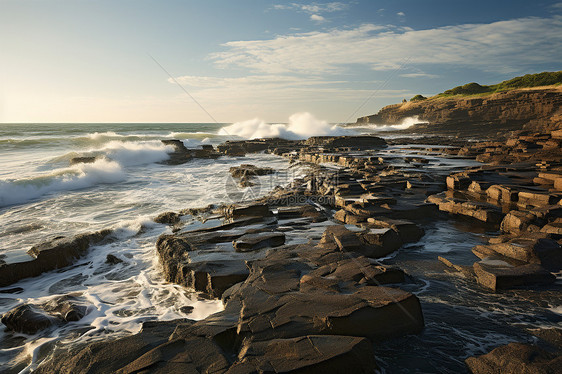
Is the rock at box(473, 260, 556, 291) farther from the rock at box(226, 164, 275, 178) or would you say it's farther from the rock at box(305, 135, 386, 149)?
the rock at box(305, 135, 386, 149)

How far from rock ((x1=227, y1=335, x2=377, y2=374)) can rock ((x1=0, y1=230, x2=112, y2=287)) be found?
18.2 feet

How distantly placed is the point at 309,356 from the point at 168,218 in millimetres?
7694

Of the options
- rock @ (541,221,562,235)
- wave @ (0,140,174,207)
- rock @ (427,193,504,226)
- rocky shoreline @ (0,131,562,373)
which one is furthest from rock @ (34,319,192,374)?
wave @ (0,140,174,207)

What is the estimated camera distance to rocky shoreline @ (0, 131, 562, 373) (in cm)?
295

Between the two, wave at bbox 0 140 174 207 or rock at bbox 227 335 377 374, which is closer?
rock at bbox 227 335 377 374

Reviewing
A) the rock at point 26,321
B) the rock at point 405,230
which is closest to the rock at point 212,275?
the rock at point 26,321

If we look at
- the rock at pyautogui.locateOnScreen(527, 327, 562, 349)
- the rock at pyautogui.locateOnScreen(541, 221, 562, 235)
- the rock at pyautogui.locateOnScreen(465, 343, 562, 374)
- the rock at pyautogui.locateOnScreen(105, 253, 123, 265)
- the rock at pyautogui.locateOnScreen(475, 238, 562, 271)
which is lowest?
the rock at pyautogui.locateOnScreen(105, 253, 123, 265)

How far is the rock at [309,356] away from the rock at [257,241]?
10.2ft

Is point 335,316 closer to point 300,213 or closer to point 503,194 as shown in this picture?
point 300,213

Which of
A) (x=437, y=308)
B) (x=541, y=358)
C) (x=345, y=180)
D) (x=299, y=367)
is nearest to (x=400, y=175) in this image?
(x=345, y=180)

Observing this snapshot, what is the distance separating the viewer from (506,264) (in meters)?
5.02

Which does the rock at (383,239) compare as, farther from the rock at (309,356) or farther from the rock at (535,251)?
the rock at (309,356)

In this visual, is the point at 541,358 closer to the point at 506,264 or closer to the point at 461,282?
the point at 461,282

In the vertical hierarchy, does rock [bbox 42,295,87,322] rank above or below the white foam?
below
